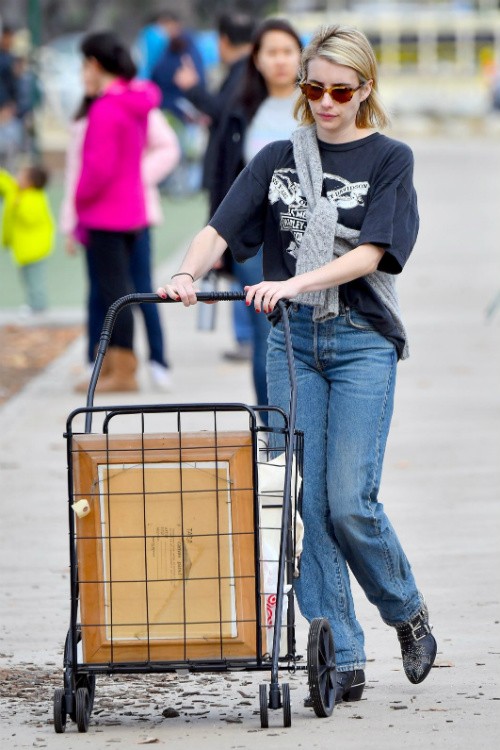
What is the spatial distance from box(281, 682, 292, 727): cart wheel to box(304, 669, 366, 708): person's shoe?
0.23 metres

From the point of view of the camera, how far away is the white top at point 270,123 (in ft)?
27.5

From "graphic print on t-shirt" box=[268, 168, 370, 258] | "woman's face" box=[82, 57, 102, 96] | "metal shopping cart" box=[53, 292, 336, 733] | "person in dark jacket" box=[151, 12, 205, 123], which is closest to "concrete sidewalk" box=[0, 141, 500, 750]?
"metal shopping cart" box=[53, 292, 336, 733]

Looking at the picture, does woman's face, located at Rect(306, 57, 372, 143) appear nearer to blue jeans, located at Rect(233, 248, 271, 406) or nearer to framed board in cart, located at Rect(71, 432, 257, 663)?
framed board in cart, located at Rect(71, 432, 257, 663)

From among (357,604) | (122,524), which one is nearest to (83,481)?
(122,524)

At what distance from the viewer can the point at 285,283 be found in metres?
4.65

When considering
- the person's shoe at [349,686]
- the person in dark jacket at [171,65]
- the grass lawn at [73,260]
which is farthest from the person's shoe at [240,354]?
the person in dark jacket at [171,65]

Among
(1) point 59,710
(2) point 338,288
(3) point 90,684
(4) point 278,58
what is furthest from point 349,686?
(4) point 278,58

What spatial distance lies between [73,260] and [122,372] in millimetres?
9634

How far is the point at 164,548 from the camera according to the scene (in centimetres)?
455

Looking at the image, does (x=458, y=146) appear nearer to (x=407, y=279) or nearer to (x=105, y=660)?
(x=407, y=279)

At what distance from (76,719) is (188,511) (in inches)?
25.4

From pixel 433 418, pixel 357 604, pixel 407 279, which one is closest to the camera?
pixel 357 604

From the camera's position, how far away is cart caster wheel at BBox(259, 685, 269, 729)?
4.59m

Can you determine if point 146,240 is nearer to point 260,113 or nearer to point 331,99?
point 260,113
